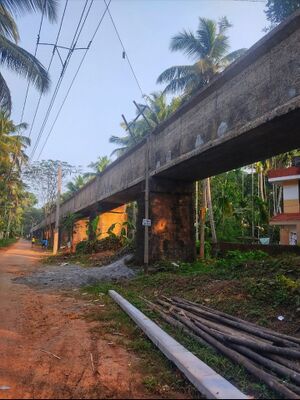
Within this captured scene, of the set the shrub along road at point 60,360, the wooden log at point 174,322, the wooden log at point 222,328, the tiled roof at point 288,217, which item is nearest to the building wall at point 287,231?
the tiled roof at point 288,217

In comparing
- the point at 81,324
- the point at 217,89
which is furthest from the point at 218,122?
the point at 81,324

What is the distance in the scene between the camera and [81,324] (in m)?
6.16

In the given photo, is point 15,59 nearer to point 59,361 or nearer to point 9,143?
point 59,361

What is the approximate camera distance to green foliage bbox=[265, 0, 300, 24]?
50.4 ft

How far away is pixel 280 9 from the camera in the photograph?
52.6 ft

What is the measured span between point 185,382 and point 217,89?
7275 mm

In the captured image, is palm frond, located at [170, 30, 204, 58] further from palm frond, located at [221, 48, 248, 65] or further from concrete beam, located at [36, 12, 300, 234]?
concrete beam, located at [36, 12, 300, 234]

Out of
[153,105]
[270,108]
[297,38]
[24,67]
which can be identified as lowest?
[270,108]

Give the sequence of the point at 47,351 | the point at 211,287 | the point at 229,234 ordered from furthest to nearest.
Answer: the point at 229,234 < the point at 211,287 < the point at 47,351

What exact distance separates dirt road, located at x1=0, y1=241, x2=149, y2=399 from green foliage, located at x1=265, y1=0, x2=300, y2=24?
15515 mm

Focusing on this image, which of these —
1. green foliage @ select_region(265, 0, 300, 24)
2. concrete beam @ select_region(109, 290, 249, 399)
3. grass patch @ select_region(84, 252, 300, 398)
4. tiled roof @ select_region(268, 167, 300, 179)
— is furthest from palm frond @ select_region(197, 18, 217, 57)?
concrete beam @ select_region(109, 290, 249, 399)

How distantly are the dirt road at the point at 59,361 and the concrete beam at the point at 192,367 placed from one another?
44 centimetres

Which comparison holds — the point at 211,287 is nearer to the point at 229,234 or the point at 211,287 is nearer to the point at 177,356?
the point at 177,356

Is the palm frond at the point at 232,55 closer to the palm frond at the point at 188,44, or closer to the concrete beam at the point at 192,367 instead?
the palm frond at the point at 188,44
